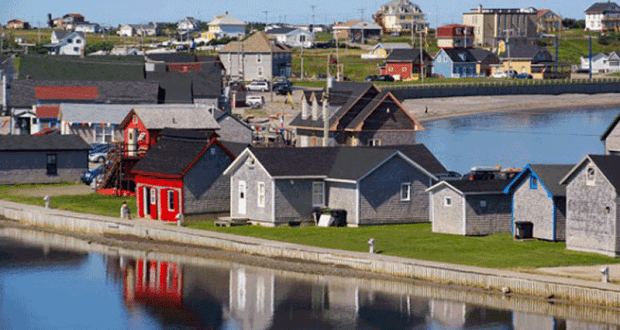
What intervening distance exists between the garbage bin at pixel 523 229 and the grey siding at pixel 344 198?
8.38m

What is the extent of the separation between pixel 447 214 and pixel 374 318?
496 inches

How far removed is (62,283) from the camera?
50812mm

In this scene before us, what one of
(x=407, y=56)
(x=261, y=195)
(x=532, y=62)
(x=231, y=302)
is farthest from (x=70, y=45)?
(x=231, y=302)

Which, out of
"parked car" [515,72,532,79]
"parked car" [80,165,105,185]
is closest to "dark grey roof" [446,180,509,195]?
"parked car" [80,165,105,185]

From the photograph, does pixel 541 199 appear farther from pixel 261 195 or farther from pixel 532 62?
pixel 532 62

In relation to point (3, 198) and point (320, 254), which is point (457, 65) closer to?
point (3, 198)

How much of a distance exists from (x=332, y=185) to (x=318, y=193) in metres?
0.80

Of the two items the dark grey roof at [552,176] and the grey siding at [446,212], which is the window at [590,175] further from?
the grey siding at [446,212]

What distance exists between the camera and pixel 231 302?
46031 millimetres

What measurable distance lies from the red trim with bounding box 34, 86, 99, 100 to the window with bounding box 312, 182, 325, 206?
4579cm

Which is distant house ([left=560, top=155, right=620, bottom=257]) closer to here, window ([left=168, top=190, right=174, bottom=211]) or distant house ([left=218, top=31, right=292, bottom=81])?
window ([left=168, top=190, right=174, bottom=211])

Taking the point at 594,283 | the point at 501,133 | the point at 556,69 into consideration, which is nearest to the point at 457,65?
the point at 556,69

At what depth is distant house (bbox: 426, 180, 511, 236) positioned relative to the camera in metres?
53.5

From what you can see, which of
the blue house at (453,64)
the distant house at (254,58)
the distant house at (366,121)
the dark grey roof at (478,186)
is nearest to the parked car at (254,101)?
the distant house at (254,58)
